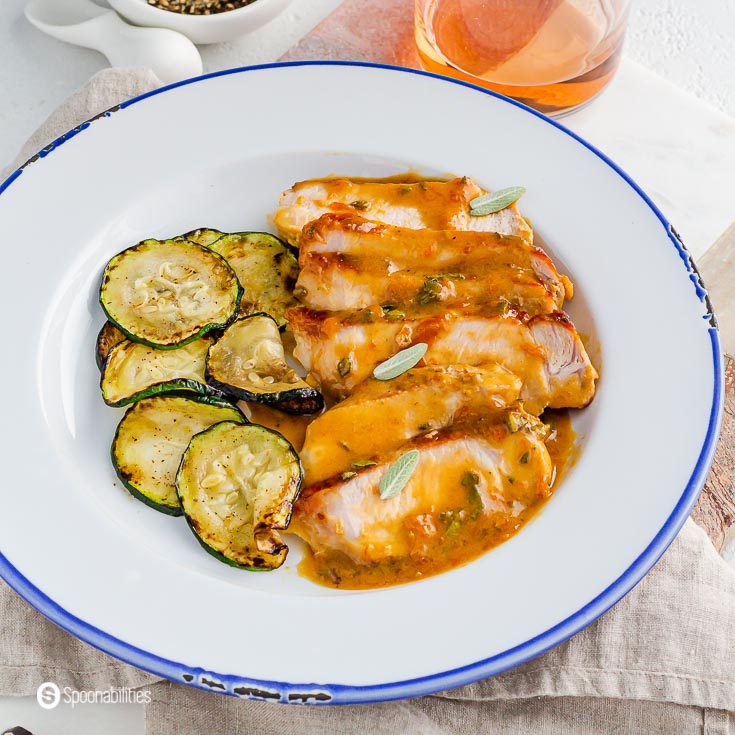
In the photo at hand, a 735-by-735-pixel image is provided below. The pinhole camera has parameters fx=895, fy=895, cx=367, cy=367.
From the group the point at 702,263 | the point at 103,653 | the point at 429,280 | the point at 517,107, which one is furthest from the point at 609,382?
the point at 103,653

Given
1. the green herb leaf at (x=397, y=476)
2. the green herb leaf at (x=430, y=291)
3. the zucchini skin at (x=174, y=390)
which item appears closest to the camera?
the green herb leaf at (x=397, y=476)

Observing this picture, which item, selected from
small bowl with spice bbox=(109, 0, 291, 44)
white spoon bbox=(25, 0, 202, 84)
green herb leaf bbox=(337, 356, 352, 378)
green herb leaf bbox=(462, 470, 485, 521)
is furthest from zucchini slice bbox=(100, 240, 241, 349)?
small bowl with spice bbox=(109, 0, 291, 44)

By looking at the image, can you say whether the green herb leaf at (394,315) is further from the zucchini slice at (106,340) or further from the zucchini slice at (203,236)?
the zucchini slice at (106,340)

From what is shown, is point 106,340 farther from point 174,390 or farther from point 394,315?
point 394,315

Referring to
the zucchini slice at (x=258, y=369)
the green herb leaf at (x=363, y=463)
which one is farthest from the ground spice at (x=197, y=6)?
the green herb leaf at (x=363, y=463)

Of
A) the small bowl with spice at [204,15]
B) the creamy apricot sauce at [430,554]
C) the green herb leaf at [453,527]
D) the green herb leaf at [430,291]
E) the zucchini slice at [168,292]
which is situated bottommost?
the creamy apricot sauce at [430,554]

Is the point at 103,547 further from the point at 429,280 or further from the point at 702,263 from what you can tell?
the point at 702,263
